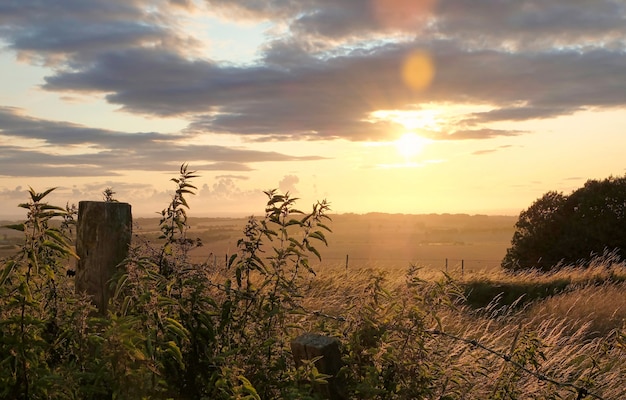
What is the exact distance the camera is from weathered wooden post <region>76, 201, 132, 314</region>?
4.83 meters

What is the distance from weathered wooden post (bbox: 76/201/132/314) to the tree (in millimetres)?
19849

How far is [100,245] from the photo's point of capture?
486 centimetres

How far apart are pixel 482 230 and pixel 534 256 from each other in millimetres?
152815

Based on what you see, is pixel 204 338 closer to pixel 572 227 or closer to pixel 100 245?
pixel 100 245

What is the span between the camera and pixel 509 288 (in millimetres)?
18031

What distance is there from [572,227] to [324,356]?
68.8 ft

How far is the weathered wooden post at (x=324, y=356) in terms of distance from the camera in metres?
4.07

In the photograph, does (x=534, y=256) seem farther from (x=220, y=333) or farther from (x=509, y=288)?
(x=220, y=333)

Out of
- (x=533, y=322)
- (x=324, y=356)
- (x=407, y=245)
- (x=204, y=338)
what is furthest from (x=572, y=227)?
(x=407, y=245)

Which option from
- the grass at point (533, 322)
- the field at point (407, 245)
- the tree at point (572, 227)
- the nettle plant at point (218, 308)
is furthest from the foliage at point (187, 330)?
the field at point (407, 245)

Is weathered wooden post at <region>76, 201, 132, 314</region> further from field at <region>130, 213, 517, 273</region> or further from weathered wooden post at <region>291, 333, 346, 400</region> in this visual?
field at <region>130, 213, 517, 273</region>

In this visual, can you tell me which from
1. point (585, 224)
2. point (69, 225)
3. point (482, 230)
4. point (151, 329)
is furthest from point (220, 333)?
point (482, 230)

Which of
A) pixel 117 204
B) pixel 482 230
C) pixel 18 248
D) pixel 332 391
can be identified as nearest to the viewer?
pixel 18 248

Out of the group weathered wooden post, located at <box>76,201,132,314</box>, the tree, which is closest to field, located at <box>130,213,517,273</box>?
the tree
